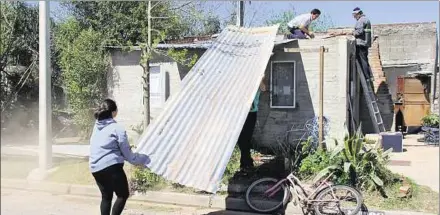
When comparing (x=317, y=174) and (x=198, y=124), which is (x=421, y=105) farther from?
(x=198, y=124)

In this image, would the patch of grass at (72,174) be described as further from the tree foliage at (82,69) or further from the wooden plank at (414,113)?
the wooden plank at (414,113)

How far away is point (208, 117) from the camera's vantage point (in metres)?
6.58

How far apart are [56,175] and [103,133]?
12.8 ft

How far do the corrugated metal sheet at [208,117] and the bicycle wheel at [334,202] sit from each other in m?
1.55

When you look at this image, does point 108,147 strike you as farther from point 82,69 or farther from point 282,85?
point 82,69

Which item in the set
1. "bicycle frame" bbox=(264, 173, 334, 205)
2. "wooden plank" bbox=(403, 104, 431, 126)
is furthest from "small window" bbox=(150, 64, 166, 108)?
"wooden plank" bbox=(403, 104, 431, 126)

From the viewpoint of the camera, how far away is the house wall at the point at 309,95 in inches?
372

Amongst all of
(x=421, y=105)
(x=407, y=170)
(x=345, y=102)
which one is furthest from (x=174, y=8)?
(x=421, y=105)

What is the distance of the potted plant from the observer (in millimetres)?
12891

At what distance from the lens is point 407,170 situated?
8.85 m

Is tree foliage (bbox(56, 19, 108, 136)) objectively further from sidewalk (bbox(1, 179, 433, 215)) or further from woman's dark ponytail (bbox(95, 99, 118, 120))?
woman's dark ponytail (bbox(95, 99, 118, 120))

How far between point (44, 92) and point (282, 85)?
4805 mm

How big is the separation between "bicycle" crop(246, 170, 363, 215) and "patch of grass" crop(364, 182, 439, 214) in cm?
41

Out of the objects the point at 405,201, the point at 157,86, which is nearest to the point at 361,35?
the point at 157,86
